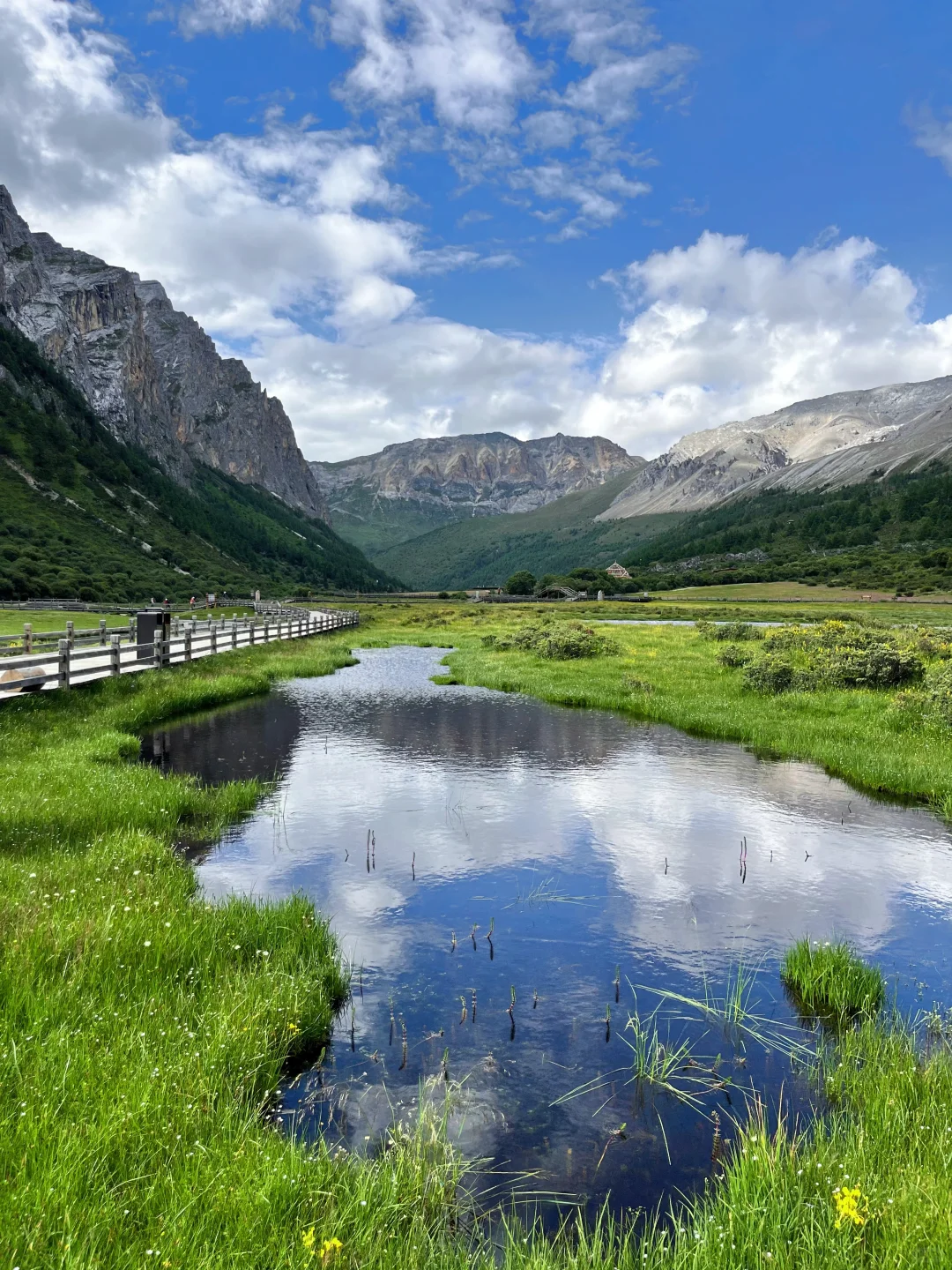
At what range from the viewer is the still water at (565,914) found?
6.62 metres

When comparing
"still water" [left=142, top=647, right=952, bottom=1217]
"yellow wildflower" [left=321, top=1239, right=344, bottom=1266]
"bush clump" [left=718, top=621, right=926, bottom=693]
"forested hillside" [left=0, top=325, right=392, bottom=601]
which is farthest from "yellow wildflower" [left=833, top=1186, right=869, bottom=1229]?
"forested hillside" [left=0, top=325, right=392, bottom=601]

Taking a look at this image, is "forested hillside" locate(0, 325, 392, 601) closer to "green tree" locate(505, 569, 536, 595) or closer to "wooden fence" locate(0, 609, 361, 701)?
"green tree" locate(505, 569, 536, 595)

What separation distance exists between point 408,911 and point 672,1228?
20.6 ft

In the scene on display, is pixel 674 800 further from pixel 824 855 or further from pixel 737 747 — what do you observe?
pixel 737 747

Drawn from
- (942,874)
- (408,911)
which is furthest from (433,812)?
(942,874)

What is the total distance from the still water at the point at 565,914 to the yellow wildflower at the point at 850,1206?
1359 millimetres

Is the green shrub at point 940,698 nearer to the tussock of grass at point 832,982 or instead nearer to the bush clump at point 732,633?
the tussock of grass at point 832,982

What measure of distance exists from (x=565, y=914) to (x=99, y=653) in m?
22.2

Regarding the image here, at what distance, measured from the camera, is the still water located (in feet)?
21.7

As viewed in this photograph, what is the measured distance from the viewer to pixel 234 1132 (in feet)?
18.3

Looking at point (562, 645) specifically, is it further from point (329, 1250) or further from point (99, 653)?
point (329, 1250)

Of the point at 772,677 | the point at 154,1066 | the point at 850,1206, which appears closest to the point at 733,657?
the point at 772,677

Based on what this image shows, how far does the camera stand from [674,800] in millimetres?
17156

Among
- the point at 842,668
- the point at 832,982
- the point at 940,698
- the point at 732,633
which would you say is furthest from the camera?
the point at 732,633
